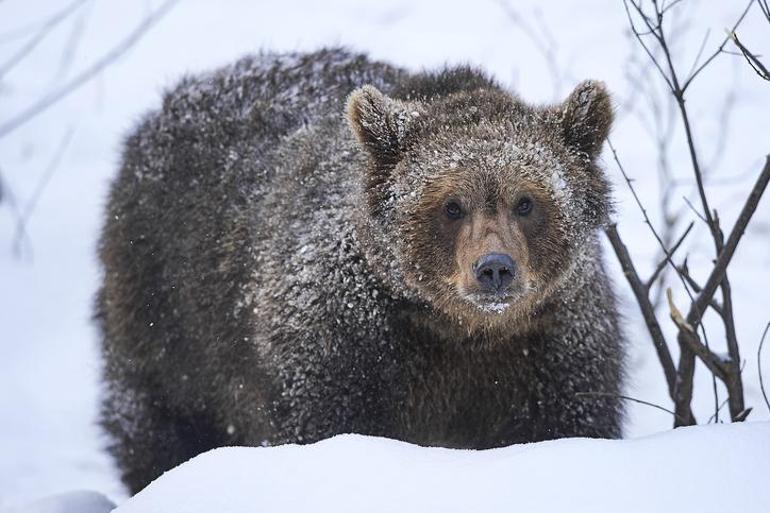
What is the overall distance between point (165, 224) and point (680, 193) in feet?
16.9

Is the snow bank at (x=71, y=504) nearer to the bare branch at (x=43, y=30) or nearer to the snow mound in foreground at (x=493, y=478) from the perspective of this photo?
the snow mound in foreground at (x=493, y=478)

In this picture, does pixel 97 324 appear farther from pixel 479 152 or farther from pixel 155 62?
pixel 155 62

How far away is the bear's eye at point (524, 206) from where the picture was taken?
4441 millimetres

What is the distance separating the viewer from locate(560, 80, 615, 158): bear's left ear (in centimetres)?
468

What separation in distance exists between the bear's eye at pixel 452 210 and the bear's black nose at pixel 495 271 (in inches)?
13.5

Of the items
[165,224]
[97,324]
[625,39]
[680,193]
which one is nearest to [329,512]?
[165,224]

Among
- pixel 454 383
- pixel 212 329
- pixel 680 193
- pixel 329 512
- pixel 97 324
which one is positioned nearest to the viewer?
pixel 329 512

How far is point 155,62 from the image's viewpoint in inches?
536

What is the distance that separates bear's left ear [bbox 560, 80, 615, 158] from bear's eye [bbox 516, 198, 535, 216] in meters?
0.43

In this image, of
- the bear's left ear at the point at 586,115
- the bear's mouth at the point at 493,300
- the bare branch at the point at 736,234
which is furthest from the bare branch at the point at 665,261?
the bear's mouth at the point at 493,300

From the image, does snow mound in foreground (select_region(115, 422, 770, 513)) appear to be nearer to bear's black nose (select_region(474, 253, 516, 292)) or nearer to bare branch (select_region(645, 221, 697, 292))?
bear's black nose (select_region(474, 253, 516, 292))

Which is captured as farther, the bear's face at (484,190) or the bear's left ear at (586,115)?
the bear's left ear at (586,115)

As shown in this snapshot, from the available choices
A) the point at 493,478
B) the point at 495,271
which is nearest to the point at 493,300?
the point at 495,271

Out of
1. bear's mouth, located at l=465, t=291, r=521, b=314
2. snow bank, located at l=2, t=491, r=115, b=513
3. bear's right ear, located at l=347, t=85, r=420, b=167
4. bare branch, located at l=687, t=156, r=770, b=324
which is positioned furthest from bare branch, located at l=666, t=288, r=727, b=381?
snow bank, located at l=2, t=491, r=115, b=513
